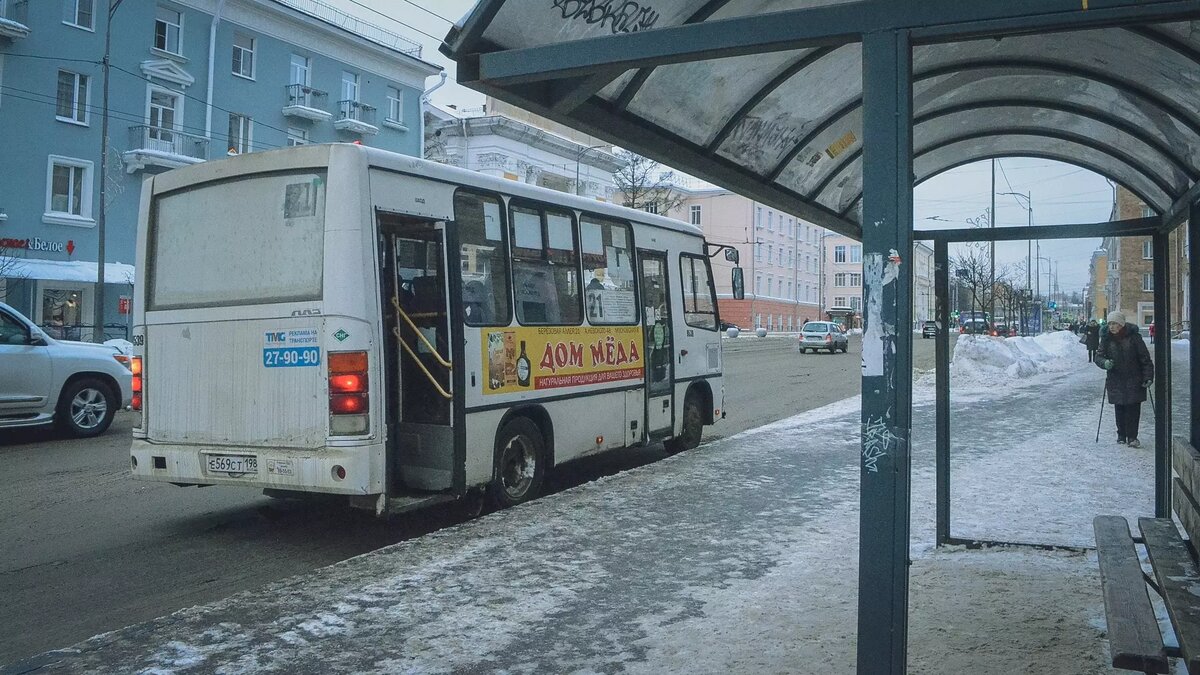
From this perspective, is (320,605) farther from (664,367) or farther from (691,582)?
(664,367)

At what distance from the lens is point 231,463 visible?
23.0 feet

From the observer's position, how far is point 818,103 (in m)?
6.09

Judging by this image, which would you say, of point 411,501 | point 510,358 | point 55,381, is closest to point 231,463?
Answer: point 411,501

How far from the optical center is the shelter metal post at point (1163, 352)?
590cm

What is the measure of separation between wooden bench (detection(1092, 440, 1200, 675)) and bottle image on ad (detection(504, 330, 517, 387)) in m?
4.62

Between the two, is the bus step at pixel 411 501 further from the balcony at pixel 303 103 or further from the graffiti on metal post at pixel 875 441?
the balcony at pixel 303 103

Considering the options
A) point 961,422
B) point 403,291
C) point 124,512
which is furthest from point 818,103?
point 961,422

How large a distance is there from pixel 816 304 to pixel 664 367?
8697 cm

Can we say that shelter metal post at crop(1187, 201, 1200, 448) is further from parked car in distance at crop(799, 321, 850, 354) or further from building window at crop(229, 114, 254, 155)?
parked car in distance at crop(799, 321, 850, 354)

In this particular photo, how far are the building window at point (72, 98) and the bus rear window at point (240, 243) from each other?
2760cm

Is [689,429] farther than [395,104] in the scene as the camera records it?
No

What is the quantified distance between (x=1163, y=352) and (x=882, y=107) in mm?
3772

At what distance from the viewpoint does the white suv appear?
40.5ft

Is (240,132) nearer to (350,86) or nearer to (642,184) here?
(350,86)
